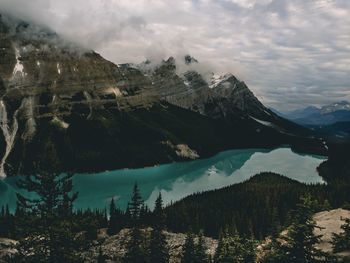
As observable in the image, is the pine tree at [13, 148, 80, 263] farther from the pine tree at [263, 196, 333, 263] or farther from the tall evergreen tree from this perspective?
the tall evergreen tree

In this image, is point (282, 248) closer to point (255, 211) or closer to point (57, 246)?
point (57, 246)

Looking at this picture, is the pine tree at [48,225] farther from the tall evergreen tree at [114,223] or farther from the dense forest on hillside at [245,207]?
the tall evergreen tree at [114,223]

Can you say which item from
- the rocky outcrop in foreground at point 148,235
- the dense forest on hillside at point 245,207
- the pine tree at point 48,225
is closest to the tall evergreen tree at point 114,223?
the rocky outcrop in foreground at point 148,235

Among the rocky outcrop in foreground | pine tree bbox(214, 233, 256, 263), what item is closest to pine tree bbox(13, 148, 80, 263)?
pine tree bbox(214, 233, 256, 263)

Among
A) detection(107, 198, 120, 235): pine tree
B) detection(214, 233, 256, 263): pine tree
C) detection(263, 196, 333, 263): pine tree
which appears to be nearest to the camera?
detection(263, 196, 333, 263): pine tree

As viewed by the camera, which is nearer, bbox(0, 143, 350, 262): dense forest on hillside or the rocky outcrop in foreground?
bbox(0, 143, 350, 262): dense forest on hillside

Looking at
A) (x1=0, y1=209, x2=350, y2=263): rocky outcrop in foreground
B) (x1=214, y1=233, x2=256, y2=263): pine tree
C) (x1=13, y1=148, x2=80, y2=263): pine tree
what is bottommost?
(x1=0, y1=209, x2=350, y2=263): rocky outcrop in foreground

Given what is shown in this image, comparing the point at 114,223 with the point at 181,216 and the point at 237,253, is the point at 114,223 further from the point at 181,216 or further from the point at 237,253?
the point at 237,253

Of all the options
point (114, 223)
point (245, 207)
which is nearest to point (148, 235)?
point (114, 223)

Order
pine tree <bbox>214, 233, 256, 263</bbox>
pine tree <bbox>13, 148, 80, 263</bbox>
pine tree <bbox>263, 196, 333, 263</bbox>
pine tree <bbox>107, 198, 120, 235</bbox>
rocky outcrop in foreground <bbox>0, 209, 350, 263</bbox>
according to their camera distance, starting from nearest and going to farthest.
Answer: pine tree <bbox>263, 196, 333, 263</bbox> → pine tree <bbox>13, 148, 80, 263</bbox> → pine tree <bbox>214, 233, 256, 263</bbox> → rocky outcrop in foreground <bbox>0, 209, 350, 263</bbox> → pine tree <bbox>107, 198, 120, 235</bbox>

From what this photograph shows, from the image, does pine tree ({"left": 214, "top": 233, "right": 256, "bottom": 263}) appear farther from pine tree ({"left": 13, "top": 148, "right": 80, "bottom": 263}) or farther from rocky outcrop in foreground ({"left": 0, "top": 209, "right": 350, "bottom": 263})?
pine tree ({"left": 13, "top": 148, "right": 80, "bottom": 263})

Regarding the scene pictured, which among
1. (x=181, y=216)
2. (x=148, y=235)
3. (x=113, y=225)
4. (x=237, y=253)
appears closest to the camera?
(x=237, y=253)

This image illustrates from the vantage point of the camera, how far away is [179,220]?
10431 centimetres

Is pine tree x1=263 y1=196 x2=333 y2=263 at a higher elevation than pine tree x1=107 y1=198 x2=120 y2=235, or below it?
higher
